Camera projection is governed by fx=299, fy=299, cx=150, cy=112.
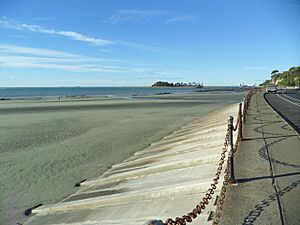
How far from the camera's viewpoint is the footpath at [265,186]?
4.29 m

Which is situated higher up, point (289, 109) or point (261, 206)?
point (289, 109)

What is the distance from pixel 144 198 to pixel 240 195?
228cm

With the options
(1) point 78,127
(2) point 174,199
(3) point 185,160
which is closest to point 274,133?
(3) point 185,160

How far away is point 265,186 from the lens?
17.9 ft

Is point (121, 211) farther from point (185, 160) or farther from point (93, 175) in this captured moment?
point (93, 175)

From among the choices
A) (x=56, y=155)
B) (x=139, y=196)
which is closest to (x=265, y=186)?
(x=139, y=196)

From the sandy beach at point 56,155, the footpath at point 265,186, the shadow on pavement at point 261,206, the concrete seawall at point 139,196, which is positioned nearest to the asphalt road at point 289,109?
the footpath at point 265,186

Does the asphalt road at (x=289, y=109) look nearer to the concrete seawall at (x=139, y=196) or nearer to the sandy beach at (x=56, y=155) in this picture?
the concrete seawall at (x=139, y=196)

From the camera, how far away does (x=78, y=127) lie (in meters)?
21.4

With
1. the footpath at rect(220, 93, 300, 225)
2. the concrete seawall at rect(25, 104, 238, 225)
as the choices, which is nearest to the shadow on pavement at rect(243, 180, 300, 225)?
the footpath at rect(220, 93, 300, 225)

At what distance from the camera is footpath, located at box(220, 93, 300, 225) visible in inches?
169

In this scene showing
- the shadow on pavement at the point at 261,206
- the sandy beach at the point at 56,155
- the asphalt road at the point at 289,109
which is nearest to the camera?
the shadow on pavement at the point at 261,206

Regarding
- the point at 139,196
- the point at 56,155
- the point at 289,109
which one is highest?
the point at 289,109

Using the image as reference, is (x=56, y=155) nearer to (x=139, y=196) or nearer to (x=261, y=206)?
(x=139, y=196)
